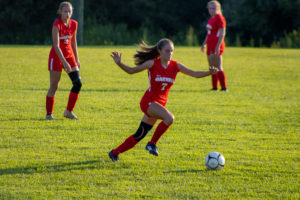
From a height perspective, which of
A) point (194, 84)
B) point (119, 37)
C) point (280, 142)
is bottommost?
point (119, 37)

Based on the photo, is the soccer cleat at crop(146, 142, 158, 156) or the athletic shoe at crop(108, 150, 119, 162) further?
the soccer cleat at crop(146, 142, 158, 156)

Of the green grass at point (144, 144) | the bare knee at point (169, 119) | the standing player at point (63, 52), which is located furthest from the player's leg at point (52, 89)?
the bare knee at point (169, 119)

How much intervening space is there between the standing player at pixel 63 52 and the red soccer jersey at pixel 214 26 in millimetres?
5095

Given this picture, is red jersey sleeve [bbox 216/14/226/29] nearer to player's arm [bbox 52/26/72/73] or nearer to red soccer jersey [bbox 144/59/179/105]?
player's arm [bbox 52/26/72/73]

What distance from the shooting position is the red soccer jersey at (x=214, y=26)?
1218cm

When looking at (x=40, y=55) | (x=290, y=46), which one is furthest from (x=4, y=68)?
(x=290, y=46)

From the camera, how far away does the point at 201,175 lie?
5.27 meters

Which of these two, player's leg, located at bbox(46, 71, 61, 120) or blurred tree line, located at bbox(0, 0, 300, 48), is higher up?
player's leg, located at bbox(46, 71, 61, 120)

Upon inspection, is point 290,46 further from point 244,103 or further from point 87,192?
point 87,192

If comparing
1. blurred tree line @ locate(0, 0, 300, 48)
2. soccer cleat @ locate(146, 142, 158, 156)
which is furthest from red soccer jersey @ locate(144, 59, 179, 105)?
blurred tree line @ locate(0, 0, 300, 48)

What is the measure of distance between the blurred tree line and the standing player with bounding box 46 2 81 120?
30884mm

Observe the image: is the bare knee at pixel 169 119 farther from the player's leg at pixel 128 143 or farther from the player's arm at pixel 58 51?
the player's arm at pixel 58 51

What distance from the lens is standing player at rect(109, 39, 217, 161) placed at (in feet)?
18.8

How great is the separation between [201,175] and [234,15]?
137ft
